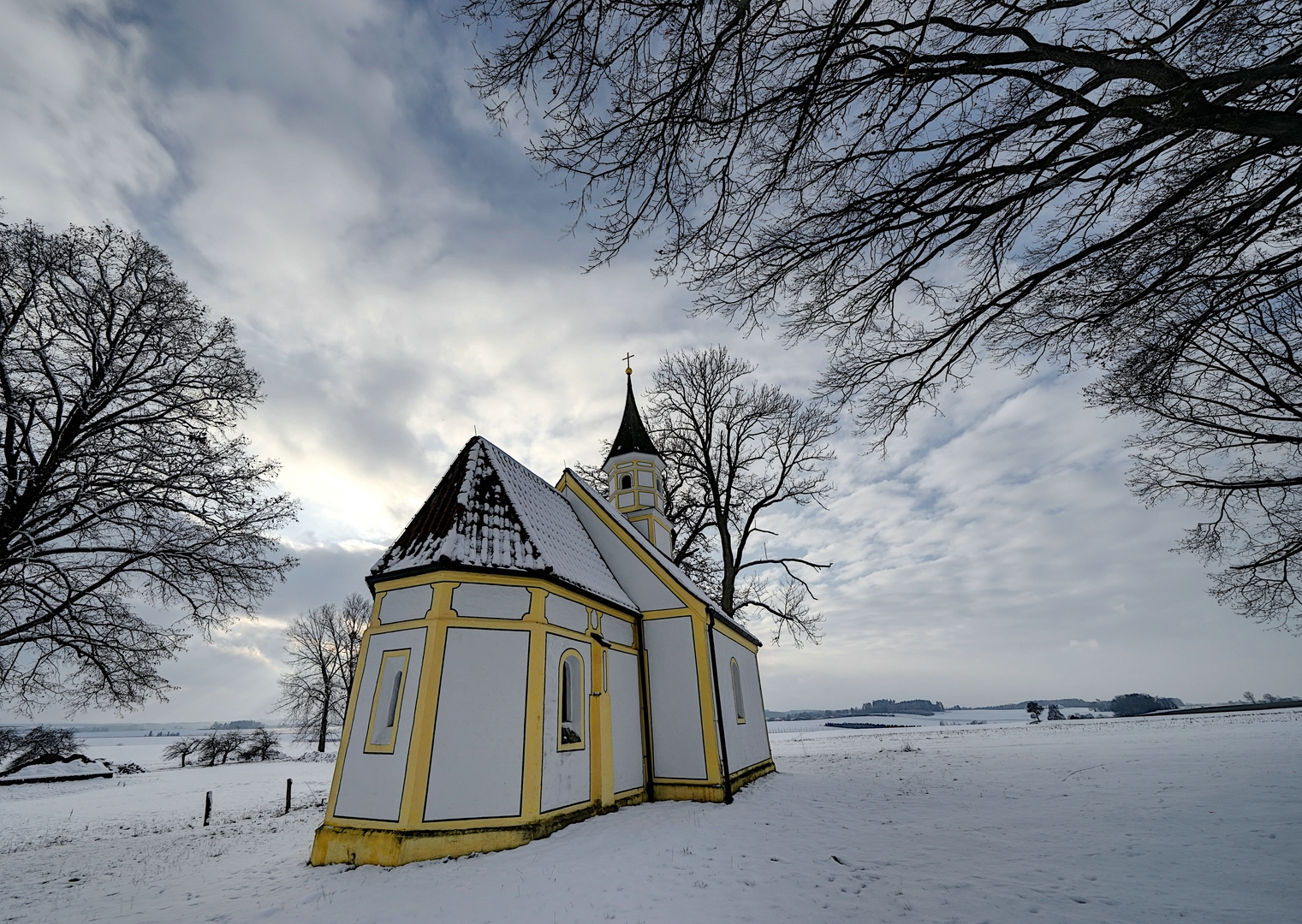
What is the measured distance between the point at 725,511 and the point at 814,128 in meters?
18.6

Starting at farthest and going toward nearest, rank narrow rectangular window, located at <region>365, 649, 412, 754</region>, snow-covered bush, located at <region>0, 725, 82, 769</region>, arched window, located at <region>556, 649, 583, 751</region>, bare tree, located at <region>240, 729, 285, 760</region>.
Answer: bare tree, located at <region>240, 729, 285, 760</region> → snow-covered bush, located at <region>0, 725, 82, 769</region> → arched window, located at <region>556, 649, 583, 751</region> → narrow rectangular window, located at <region>365, 649, 412, 754</region>

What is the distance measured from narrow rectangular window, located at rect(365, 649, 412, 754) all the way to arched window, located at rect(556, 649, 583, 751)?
8.72 feet

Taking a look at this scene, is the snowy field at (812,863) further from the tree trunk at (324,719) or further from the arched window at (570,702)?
the tree trunk at (324,719)

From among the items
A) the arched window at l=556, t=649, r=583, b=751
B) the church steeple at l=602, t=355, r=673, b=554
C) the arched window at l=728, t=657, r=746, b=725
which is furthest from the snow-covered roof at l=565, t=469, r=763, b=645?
the arched window at l=556, t=649, r=583, b=751

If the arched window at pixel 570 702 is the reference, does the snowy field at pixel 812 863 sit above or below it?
below

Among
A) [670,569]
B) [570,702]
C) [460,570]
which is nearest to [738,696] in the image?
[670,569]

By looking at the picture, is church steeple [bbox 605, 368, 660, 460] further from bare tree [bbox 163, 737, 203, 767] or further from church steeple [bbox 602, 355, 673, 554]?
bare tree [bbox 163, 737, 203, 767]

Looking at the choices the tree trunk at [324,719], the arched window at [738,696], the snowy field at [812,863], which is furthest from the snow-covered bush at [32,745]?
the arched window at [738,696]

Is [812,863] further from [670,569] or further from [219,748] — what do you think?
[219,748]

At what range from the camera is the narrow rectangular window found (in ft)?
28.8

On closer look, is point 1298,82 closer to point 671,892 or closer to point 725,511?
point 671,892

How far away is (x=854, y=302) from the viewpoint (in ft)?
19.0

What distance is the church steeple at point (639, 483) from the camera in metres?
19.4

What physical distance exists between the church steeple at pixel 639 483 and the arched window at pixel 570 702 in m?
8.33
